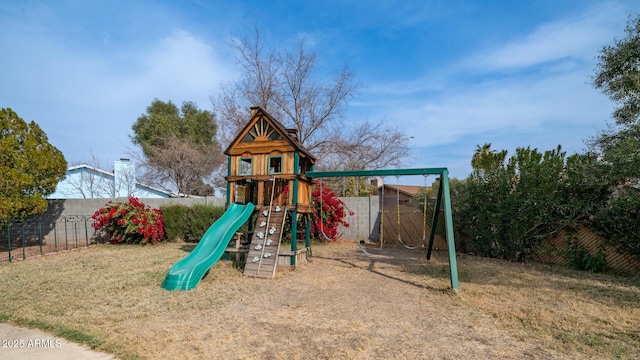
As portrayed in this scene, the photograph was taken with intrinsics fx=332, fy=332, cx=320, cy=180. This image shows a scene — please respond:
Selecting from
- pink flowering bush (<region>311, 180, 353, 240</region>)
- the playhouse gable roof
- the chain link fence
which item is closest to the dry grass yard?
the playhouse gable roof

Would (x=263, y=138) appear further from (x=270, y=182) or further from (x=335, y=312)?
(x=335, y=312)

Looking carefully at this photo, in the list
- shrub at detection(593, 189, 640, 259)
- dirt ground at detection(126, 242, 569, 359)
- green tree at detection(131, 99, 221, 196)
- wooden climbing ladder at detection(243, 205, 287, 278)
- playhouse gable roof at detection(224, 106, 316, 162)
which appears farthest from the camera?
green tree at detection(131, 99, 221, 196)

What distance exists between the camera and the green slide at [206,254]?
19.4 feet

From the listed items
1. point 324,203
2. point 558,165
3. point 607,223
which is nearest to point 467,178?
point 558,165

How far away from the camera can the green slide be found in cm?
592

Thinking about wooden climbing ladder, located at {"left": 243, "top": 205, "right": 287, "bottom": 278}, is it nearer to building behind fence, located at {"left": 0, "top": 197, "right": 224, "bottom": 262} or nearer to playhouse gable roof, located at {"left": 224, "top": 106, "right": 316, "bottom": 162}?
playhouse gable roof, located at {"left": 224, "top": 106, "right": 316, "bottom": 162}

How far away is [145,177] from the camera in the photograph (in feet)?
79.5

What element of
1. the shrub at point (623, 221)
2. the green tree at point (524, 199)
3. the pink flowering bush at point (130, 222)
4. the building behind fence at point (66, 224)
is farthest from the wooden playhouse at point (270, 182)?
the shrub at point (623, 221)

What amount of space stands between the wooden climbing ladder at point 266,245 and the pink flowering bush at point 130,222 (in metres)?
6.03

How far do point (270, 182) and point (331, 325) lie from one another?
200 inches

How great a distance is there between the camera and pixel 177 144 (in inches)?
894

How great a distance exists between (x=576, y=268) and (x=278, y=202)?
759cm

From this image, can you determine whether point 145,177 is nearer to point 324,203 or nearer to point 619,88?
point 324,203

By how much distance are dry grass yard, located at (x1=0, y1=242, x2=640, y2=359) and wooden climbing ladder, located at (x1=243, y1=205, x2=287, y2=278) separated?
0.97ft
